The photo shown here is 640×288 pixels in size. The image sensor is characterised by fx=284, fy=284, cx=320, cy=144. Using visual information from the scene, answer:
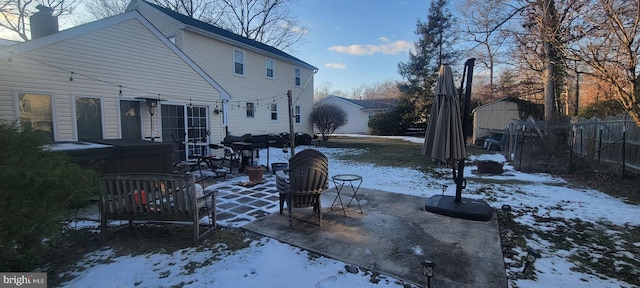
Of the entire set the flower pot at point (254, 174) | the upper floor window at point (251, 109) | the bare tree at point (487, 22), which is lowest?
the flower pot at point (254, 174)

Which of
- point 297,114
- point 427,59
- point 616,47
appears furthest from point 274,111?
point 427,59

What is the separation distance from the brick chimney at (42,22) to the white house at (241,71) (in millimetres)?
4958

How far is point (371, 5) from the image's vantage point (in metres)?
16.3

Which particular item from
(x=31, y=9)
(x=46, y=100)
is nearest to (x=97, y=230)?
(x=46, y=100)

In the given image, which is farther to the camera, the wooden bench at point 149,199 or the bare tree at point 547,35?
the bare tree at point 547,35

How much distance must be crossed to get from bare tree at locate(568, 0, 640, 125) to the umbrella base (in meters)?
5.90

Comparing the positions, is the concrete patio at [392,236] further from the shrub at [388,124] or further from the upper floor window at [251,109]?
the shrub at [388,124]

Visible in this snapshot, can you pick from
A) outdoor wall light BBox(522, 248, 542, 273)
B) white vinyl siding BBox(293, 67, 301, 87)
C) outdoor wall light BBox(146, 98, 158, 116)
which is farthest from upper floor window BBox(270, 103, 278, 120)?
outdoor wall light BBox(522, 248, 542, 273)

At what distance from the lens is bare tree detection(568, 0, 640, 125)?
23.8 feet

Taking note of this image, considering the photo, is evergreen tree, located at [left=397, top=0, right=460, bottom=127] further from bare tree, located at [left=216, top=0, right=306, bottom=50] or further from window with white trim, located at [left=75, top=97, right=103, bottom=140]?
window with white trim, located at [left=75, top=97, right=103, bottom=140]

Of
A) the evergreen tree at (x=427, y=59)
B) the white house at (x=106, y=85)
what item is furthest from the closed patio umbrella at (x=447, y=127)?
the evergreen tree at (x=427, y=59)

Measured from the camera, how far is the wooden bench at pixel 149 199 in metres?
3.43

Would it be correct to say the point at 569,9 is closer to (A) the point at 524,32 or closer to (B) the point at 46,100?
(A) the point at 524,32

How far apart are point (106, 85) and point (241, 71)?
8.07 metres
